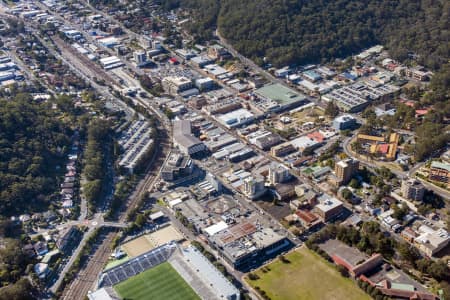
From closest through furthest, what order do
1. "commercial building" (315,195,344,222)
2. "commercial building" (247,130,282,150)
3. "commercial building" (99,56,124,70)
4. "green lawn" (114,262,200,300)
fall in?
"green lawn" (114,262,200,300), "commercial building" (315,195,344,222), "commercial building" (247,130,282,150), "commercial building" (99,56,124,70)

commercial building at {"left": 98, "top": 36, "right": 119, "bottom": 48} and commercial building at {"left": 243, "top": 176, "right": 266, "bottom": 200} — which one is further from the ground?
commercial building at {"left": 98, "top": 36, "right": 119, "bottom": 48}

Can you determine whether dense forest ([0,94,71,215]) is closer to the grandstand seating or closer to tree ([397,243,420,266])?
the grandstand seating

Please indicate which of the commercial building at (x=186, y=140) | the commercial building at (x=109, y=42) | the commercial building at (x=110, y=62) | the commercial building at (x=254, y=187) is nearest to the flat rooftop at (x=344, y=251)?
the commercial building at (x=254, y=187)

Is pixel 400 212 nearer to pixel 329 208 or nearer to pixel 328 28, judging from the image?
pixel 329 208

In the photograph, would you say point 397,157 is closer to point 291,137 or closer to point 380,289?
point 291,137

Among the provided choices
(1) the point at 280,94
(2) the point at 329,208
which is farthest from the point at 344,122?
(2) the point at 329,208

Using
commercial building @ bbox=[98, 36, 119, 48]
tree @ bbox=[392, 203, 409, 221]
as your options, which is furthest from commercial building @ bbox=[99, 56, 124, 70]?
tree @ bbox=[392, 203, 409, 221]
